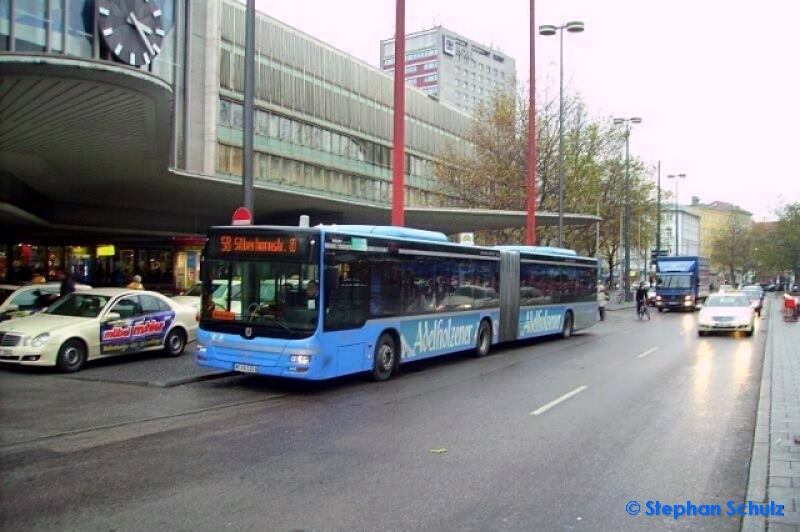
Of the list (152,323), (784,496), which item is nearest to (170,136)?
(152,323)

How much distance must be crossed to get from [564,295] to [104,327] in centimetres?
1357

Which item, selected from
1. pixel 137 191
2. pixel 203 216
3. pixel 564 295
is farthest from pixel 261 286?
pixel 203 216

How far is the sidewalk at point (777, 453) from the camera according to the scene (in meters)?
5.17

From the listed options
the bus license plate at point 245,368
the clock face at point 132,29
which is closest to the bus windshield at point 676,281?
the clock face at point 132,29

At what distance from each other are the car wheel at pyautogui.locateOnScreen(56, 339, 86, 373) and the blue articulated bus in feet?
8.42

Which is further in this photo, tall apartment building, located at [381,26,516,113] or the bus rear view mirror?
tall apartment building, located at [381,26,516,113]

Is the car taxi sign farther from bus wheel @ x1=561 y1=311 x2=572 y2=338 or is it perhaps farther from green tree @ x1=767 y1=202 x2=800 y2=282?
green tree @ x1=767 y1=202 x2=800 y2=282

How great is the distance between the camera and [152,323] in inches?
566

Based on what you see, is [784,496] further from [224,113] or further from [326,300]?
[224,113]

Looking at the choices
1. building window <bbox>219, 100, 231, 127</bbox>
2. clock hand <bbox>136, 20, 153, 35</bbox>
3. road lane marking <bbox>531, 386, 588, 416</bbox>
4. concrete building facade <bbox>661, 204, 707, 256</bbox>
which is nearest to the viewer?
road lane marking <bbox>531, 386, 588, 416</bbox>

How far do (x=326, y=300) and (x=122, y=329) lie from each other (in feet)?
16.5

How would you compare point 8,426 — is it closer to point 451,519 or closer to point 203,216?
point 451,519

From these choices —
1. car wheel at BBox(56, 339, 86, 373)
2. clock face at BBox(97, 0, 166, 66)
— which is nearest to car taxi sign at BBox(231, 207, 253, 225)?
car wheel at BBox(56, 339, 86, 373)

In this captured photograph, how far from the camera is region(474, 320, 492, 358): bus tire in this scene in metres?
16.5
